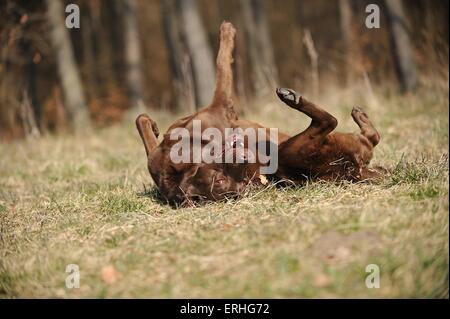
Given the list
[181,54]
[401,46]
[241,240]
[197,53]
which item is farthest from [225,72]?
[181,54]

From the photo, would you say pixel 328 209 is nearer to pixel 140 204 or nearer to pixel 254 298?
pixel 254 298

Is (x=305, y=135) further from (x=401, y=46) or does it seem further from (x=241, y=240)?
(x=401, y=46)

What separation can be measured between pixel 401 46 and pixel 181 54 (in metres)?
4.15

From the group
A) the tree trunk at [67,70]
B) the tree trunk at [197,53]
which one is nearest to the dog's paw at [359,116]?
the tree trunk at [197,53]

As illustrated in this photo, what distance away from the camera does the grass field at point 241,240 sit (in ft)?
8.95

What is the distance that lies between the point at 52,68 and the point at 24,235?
13.6 m

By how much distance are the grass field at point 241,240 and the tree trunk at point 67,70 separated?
516cm

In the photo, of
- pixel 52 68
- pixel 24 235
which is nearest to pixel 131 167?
pixel 24 235

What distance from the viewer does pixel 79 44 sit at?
17875 millimetres

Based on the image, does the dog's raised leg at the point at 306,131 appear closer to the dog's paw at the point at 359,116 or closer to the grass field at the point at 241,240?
the grass field at the point at 241,240

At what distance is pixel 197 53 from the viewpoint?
889 centimetres

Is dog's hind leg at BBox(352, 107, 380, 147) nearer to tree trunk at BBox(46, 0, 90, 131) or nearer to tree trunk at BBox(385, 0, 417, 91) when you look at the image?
Result: tree trunk at BBox(385, 0, 417, 91)

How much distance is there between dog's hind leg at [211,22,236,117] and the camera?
449 cm

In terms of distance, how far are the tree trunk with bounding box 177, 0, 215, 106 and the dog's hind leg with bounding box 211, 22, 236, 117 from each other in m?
4.01
